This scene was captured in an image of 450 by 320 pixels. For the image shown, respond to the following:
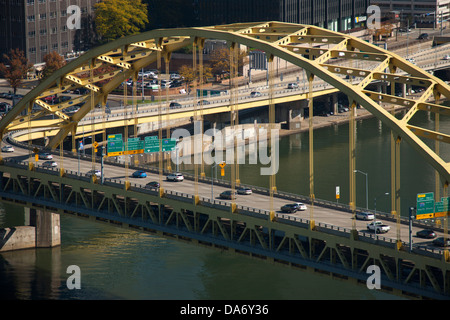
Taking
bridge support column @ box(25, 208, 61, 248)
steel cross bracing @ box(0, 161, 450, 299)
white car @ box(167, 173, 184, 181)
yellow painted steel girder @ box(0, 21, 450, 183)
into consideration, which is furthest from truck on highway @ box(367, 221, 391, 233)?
bridge support column @ box(25, 208, 61, 248)

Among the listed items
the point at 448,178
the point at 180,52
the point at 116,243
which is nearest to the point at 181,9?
the point at 180,52

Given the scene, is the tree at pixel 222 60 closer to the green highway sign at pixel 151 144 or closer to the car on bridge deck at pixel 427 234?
the green highway sign at pixel 151 144

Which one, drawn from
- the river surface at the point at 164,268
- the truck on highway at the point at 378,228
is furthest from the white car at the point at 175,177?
the truck on highway at the point at 378,228

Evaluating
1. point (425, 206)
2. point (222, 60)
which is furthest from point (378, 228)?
point (222, 60)

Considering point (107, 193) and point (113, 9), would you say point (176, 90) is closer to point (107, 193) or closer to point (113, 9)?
point (113, 9)

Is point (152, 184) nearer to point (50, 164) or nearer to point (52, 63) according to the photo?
point (50, 164)

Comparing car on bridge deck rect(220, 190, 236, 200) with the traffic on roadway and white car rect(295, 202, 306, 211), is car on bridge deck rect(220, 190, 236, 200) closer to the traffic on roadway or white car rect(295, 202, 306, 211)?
the traffic on roadway
